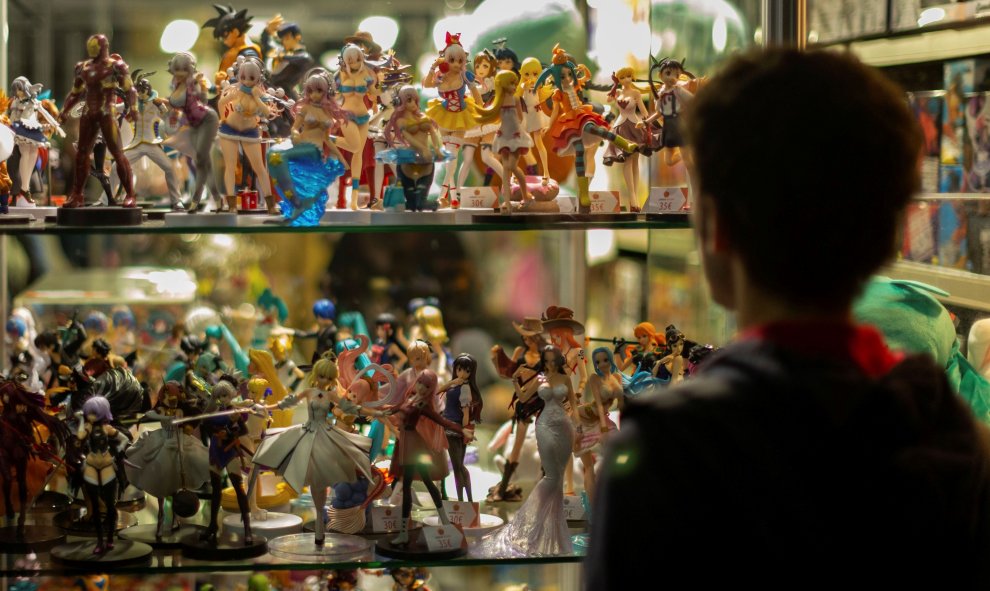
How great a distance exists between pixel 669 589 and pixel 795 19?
111 centimetres

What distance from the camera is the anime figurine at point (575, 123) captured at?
71.7 inches

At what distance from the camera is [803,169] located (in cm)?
72

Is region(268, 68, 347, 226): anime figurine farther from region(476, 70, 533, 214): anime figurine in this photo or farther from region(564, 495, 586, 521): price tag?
region(564, 495, 586, 521): price tag

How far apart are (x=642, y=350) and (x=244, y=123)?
73 cm

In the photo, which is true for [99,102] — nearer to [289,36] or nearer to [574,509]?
[289,36]

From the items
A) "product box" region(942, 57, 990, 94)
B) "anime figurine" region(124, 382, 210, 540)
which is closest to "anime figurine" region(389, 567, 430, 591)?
"anime figurine" region(124, 382, 210, 540)

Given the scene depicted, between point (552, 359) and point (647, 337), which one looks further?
point (647, 337)

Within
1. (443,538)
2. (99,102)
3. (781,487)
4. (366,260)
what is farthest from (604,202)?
(781,487)

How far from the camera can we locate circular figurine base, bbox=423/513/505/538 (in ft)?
5.67

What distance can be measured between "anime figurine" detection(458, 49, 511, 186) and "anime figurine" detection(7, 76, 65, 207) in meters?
0.67

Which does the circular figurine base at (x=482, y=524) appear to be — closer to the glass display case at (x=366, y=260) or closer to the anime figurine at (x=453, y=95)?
the glass display case at (x=366, y=260)

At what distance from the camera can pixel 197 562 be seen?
1.65 meters

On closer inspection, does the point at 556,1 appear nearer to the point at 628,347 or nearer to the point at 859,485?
the point at 628,347

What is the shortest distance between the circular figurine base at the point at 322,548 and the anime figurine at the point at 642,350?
50 centimetres
